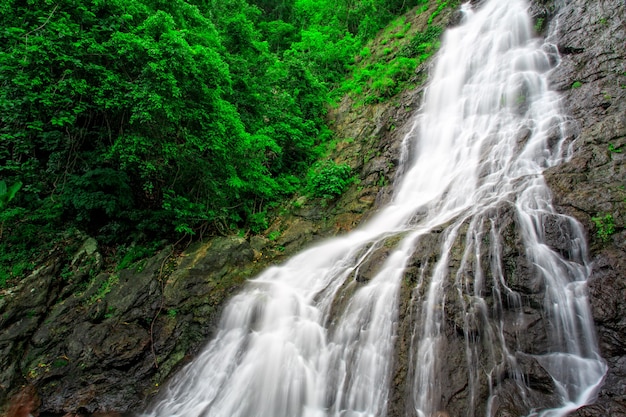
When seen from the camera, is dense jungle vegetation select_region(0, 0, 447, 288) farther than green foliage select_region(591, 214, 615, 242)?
Yes

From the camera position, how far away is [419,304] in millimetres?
5055

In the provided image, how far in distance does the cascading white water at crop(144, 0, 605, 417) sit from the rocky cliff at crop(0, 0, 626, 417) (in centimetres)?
16

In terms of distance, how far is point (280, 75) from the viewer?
38.8ft

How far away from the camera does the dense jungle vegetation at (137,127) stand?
19.0 ft

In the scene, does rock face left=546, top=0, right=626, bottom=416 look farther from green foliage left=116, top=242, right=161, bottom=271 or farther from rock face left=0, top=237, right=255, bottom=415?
green foliage left=116, top=242, right=161, bottom=271

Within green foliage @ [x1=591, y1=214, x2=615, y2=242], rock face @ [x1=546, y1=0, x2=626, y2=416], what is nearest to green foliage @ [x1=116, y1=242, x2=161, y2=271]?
rock face @ [x1=546, y1=0, x2=626, y2=416]

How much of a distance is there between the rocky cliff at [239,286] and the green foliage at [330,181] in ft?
3.21

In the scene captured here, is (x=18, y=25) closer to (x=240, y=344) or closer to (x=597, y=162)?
(x=240, y=344)

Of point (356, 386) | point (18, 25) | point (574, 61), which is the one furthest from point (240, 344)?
point (574, 61)

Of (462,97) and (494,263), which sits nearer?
(494,263)

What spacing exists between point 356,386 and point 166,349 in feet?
12.0

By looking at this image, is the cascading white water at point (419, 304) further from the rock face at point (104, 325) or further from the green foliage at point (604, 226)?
the rock face at point (104, 325)

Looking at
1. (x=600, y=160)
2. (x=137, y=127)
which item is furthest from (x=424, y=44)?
(x=137, y=127)

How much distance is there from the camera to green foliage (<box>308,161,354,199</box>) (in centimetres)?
988
